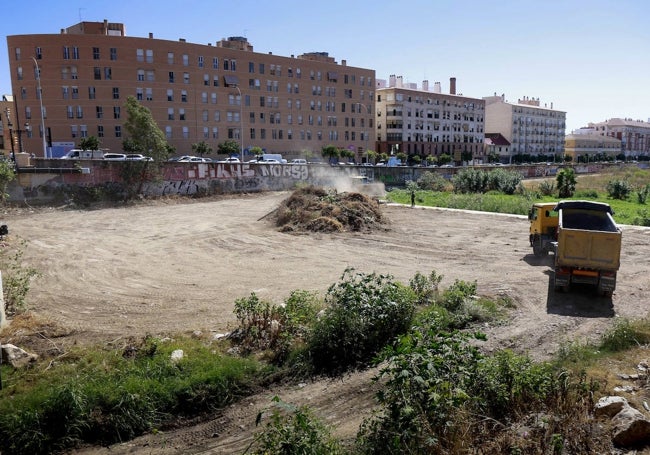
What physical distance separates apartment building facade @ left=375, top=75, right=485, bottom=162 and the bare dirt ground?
6739 centimetres

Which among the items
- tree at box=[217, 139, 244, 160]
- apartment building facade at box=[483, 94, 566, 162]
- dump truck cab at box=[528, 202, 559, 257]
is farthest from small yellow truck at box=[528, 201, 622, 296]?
apartment building facade at box=[483, 94, 566, 162]

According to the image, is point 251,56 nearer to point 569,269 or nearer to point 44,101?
point 44,101

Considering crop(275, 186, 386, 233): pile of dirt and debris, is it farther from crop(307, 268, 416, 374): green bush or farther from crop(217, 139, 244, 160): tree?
crop(217, 139, 244, 160): tree

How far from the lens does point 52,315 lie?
1275 cm

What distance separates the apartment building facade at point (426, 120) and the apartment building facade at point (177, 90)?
11.8 metres

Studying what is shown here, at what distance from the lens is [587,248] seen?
43.9 ft

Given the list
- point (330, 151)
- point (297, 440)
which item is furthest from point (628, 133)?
point (297, 440)

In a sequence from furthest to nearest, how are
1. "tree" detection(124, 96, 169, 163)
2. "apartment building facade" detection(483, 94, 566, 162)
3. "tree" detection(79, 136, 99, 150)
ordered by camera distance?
"apartment building facade" detection(483, 94, 566, 162)
"tree" detection(79, 136, 99, 150)
"tree" detection(124, 96, 169, 163)

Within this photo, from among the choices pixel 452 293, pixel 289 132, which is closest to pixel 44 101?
pixel 289 132

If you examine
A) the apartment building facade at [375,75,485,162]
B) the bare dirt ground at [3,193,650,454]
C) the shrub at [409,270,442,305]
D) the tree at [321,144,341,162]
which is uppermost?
the apartment building facade at [375,75,485,162]

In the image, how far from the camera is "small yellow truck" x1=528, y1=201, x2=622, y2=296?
43.4 ft

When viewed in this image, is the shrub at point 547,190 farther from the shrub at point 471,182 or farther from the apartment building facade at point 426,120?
the apartment building facade at point 426,120

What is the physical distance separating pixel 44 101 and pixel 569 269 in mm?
68040

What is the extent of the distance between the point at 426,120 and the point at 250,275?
3501 inches
